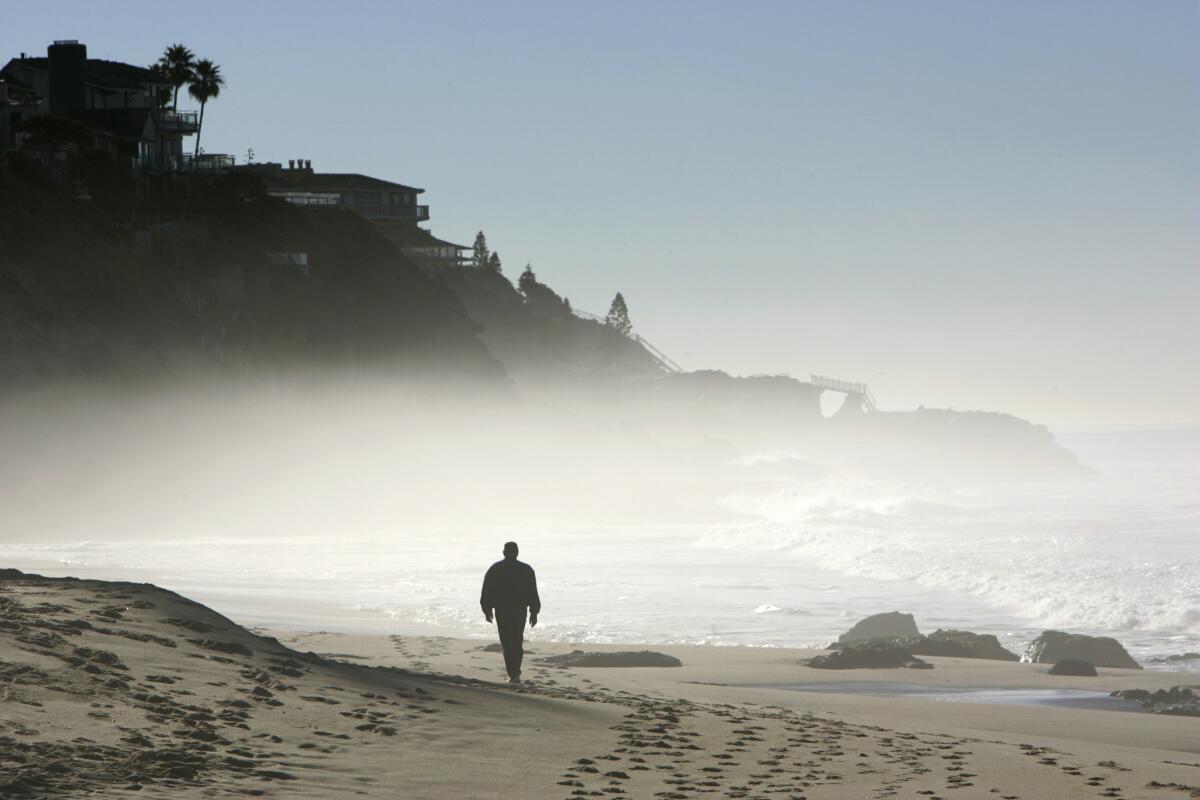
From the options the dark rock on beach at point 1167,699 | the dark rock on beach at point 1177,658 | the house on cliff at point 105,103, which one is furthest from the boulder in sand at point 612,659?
the house on cliff at point 105,103

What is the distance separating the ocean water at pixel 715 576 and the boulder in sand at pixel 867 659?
9.91 ft

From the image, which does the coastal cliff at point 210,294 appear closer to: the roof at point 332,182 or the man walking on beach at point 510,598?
the roof at point 332,182

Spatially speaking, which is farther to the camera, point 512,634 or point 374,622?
point 374,622

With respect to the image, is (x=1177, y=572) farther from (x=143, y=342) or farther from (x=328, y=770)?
(x=143, y=342)

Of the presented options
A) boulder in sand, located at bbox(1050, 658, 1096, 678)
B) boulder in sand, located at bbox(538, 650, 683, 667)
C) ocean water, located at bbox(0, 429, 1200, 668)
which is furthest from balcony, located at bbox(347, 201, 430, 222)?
boulder in sand, located at bbox(1050, 658, 1096, 678)

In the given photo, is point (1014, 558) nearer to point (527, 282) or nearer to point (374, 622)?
point (374, 622)

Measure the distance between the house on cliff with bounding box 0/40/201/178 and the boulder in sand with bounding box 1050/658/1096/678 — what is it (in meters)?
54.0

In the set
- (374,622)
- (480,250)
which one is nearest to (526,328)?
(480,250)

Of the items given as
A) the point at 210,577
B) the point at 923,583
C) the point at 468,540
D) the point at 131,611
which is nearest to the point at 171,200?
the point at 468,540

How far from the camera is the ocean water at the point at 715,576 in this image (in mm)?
23672

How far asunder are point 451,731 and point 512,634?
12.9 feet

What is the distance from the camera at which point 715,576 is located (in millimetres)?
31453

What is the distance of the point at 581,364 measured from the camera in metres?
142

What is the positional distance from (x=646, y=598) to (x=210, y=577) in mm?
10001
